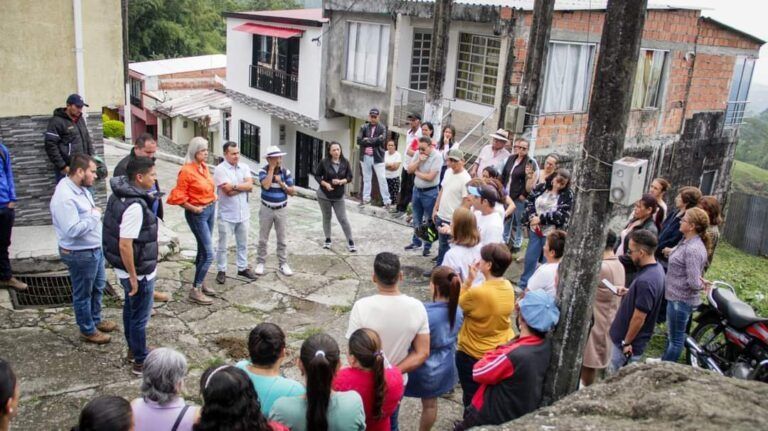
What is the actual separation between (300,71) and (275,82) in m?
1.74

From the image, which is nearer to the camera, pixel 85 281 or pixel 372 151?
pixel 85 281

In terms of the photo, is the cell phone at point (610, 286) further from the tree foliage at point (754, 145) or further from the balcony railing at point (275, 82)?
the tree foliage at point (754, 145)

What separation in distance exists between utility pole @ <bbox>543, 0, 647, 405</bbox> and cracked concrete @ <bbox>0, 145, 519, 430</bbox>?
1.41 meters

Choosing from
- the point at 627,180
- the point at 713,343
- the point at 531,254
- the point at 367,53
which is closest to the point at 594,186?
the point at 627,180

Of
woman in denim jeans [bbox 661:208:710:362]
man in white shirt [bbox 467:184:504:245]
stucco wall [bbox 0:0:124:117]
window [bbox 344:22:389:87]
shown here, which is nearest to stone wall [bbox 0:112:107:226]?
stucco wall [bbox 0:0:124:117]

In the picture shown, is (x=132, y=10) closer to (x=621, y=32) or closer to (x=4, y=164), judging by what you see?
(x=4, y=164)

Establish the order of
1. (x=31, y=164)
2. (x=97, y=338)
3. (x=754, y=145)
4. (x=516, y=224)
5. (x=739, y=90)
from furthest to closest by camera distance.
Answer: (x=754, y=145) → (x=739, y=90) → (x=516, y=224) → (x=31, y=164) → (x=97, y=338)

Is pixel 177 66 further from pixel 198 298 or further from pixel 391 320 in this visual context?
pixel 391 320

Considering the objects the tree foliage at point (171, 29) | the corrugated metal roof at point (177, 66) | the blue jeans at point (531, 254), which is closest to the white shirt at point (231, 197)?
the blue jeans at point (531, 254)

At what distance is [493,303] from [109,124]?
91.3ft

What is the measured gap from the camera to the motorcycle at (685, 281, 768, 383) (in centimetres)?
554

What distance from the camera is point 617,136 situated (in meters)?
4.10

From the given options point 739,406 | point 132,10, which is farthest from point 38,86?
point 132,10

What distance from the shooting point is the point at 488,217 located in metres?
6.52
